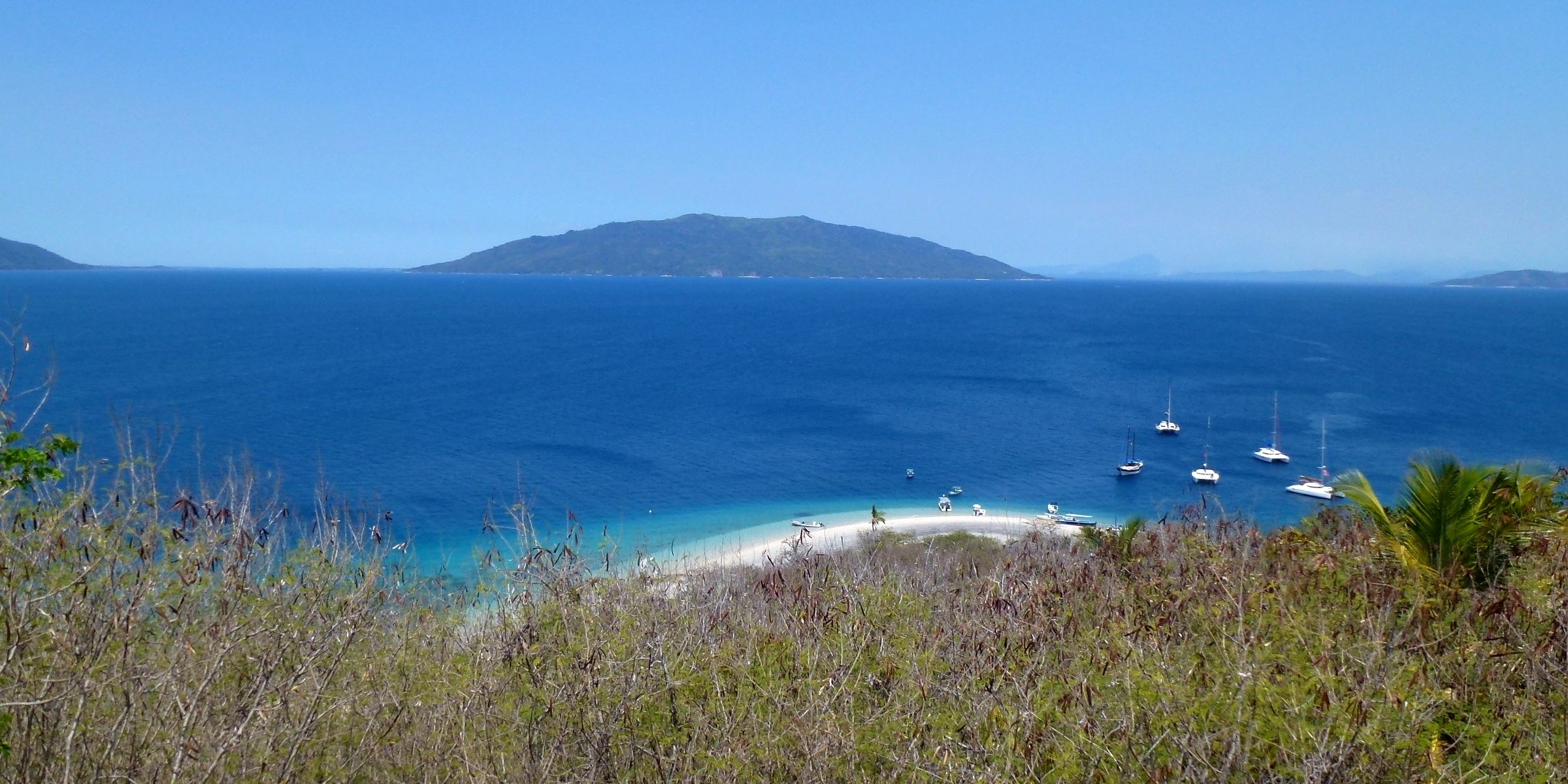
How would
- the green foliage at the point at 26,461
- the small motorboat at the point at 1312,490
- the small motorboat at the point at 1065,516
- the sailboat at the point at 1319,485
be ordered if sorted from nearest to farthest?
1. the green foliage at the point at 26,461
2. the small motorboat at the point at 1065,516
3. the sailboat at the point at 1319,485
4. the small motorboat at the point at 1312,490

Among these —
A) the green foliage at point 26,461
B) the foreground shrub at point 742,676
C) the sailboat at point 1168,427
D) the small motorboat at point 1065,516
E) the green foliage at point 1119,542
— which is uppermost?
the green foliage at point 26,461

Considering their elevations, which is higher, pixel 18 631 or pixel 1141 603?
pixel 18 631

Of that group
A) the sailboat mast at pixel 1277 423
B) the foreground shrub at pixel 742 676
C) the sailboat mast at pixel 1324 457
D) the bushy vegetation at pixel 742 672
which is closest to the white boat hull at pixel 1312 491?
the sailboat mast at pixel 1324 457

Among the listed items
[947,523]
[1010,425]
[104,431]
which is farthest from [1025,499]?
[104,431]

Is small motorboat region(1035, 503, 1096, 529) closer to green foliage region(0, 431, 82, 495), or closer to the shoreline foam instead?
the shoreline foam

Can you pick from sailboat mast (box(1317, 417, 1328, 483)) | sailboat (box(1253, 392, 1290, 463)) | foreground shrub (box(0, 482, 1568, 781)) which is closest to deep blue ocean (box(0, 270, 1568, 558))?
sailboat mast (box(1317, 417, 1328, 483))

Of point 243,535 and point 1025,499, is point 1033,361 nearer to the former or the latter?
point 1025,499

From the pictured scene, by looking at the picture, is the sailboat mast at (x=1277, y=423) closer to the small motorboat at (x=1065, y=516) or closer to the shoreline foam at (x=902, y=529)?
the small motorboat at (x=1065, y=516)

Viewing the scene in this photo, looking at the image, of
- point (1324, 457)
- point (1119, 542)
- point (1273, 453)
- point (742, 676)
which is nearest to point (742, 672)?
point (742, 676)
